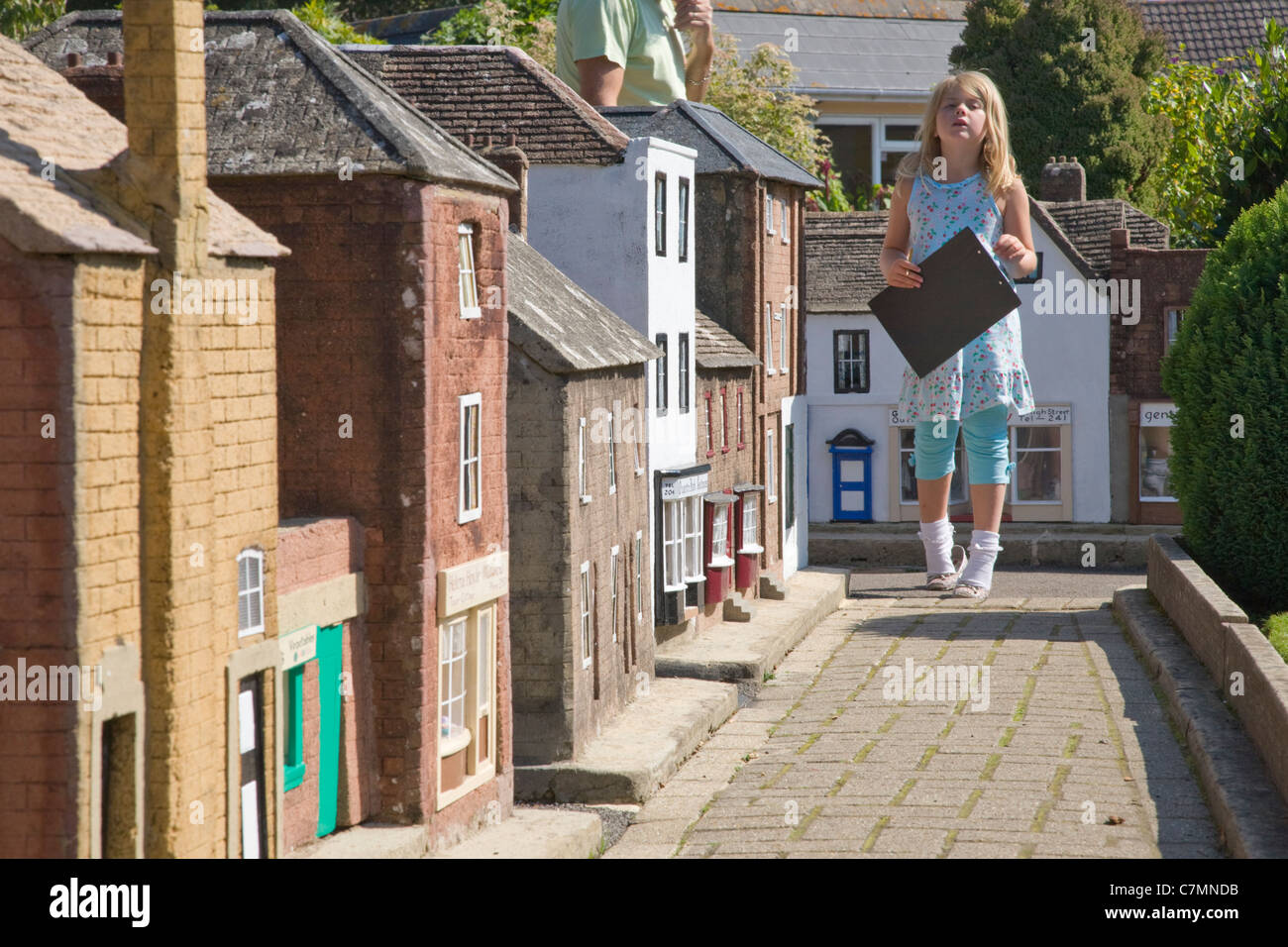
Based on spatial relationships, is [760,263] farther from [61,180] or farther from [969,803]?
[61,180]

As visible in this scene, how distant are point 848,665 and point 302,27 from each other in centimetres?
1221

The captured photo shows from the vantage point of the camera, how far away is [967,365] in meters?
6.97

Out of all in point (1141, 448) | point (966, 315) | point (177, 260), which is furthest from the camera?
point (1141, 448)

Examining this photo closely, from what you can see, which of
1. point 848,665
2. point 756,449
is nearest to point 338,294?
point 848,665

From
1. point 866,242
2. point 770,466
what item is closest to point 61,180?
point 770,466

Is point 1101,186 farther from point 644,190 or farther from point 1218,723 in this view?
point 1218,723

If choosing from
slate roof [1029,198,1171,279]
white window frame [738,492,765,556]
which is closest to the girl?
white window frame [738,492,765,556]

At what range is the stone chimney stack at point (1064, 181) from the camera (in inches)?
1826

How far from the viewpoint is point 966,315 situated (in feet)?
21.7

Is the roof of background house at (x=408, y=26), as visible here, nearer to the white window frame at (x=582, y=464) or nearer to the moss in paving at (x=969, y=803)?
the white window frame at (x=582, y=464)

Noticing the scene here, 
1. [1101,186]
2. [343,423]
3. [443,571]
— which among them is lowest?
[443,571]

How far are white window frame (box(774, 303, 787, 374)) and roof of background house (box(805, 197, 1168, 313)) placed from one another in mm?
7317

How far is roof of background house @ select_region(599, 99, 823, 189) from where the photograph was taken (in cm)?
2825

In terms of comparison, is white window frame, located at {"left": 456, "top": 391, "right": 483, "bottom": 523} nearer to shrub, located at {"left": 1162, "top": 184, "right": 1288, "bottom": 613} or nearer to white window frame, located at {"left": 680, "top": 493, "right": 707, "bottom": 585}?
shrub, located at {"left": 1162, "top": 184, "right": 1288, "bottom": 613}
